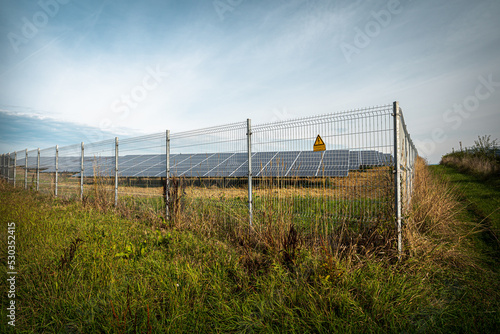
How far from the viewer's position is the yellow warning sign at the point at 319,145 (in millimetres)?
4316

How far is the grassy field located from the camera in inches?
91.1

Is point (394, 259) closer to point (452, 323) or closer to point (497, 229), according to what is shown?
point (452, 323)

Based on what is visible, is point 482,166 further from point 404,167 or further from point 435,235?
point 404,167

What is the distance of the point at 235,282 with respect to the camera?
3.03 metres

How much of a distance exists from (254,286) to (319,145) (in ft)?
8.27

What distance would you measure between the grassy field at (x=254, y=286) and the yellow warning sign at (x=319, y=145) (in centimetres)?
133

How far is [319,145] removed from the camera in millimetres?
4352

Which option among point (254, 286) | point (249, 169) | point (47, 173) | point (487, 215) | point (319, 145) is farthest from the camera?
point (47, 173)

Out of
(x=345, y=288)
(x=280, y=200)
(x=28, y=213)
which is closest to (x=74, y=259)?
(x=280, y=200)

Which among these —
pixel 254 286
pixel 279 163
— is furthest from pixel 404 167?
pixel 254 286

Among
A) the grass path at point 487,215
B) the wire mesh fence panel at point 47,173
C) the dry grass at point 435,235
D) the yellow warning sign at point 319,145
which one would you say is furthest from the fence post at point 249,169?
the wire mesh fence panel at point 47,173

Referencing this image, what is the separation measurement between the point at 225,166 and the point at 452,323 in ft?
15.1

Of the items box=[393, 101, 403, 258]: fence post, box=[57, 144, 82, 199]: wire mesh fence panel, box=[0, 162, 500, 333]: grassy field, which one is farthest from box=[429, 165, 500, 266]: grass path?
box=[57, 144, 82, 199]: wire mesh fence panel

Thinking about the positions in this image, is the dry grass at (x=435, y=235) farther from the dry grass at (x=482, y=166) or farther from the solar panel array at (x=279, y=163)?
the dry grass at (x=482, y=166)
